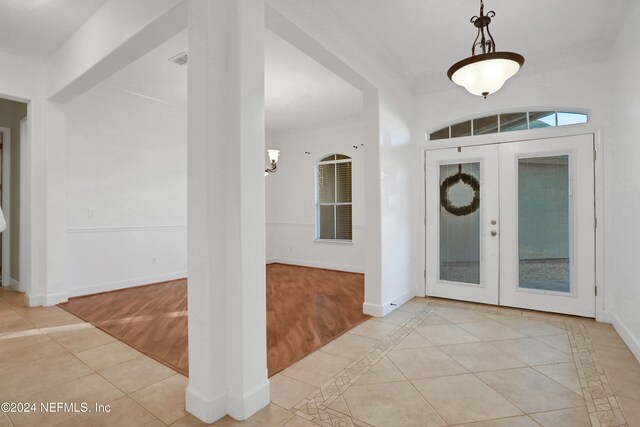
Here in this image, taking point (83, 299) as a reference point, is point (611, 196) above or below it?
above

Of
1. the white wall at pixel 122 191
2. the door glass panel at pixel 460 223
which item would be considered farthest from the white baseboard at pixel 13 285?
the door glass panel at pixel 460 223

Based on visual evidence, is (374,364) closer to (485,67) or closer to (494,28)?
(485,67)

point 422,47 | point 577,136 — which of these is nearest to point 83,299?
point 422,47

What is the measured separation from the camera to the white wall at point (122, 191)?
4.40 meters

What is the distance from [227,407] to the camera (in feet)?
6.24

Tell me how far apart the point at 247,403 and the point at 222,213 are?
3.49 feet

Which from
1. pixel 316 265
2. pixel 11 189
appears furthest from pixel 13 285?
pixel 316 265

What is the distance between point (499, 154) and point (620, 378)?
2.50 meters

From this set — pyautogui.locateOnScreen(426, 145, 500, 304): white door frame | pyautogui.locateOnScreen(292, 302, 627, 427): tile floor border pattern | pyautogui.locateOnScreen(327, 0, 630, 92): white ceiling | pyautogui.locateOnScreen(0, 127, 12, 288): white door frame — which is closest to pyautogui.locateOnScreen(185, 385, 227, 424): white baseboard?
pyautogui.locateOnScreen(292, 302, 627, 427): tile floor border pattern

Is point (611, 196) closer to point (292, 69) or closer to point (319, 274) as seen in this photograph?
point (292, 69)

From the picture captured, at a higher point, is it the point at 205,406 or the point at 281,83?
the point at 281,83

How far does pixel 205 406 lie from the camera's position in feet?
5.98

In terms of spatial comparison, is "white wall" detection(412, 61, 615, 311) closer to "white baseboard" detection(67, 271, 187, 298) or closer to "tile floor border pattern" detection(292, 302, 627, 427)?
"tile floor border pattern" detection(292, 302, 627, 427)

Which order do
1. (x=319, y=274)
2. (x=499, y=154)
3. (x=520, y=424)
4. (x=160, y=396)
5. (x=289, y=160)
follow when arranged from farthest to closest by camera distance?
(x=289, y=160) → (x=319, y=274) → (x=499, y=154) → (x=160, y=396) → (x=520, y=424)
